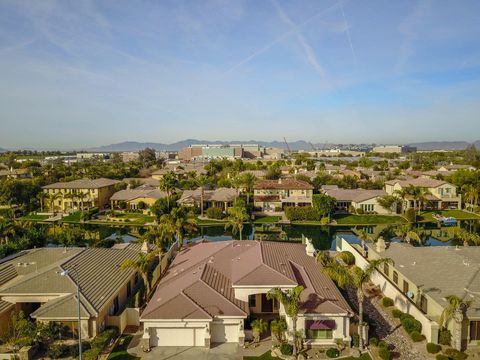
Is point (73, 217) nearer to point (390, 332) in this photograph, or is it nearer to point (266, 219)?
point (266, 219)

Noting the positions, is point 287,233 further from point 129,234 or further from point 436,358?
point 436,358

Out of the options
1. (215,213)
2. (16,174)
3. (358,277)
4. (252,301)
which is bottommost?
(215,213)

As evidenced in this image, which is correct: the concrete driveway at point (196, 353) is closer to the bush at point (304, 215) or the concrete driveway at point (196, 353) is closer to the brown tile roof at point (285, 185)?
the bush at point (304, 215)

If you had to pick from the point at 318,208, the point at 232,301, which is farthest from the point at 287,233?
the point at 232,301

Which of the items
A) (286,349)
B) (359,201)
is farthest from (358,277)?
(359,201)

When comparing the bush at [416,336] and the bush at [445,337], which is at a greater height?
the bush at [445,337]

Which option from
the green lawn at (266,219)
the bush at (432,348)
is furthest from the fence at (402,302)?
the green lawn at (266,219)
